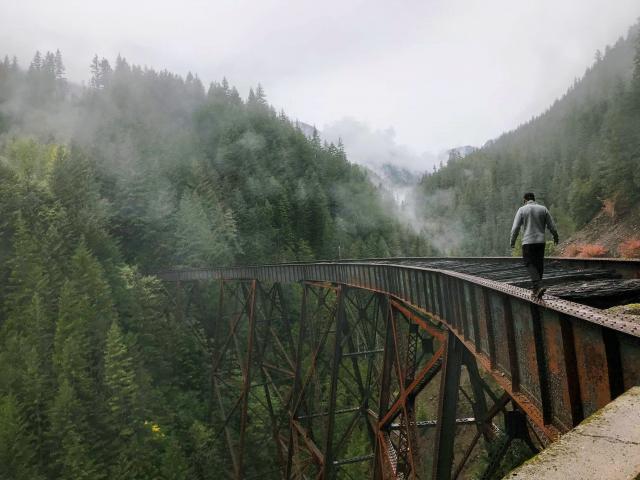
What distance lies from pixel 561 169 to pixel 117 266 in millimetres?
101011

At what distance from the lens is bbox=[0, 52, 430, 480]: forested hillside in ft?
67.1

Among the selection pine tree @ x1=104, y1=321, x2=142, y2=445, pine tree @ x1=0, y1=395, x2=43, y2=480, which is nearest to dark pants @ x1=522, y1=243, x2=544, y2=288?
pine tree @ x1=0, y1=395, x2=43, y2=480

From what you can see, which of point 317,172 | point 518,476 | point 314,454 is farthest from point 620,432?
point 317,172

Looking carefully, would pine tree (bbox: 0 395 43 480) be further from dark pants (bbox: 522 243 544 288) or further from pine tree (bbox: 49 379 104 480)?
dark pants (bbox: 522 243 544 288)

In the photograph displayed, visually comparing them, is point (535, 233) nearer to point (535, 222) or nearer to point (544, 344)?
point (535, 222)

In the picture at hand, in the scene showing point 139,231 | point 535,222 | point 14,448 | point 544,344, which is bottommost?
point 14,448

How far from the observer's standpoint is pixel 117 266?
29.2 meters

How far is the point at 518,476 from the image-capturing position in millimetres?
1663

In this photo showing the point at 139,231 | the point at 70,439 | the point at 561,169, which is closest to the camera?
the point at 70,439

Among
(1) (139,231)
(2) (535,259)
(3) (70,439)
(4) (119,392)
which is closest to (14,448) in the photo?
(3) (70,439)

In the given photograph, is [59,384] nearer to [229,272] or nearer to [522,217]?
[229,272]

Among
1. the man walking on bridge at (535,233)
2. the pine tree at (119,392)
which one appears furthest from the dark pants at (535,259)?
the pine tree at (119,392)

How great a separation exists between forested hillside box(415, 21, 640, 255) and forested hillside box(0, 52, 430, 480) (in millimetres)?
29586

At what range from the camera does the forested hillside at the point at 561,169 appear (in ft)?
142
